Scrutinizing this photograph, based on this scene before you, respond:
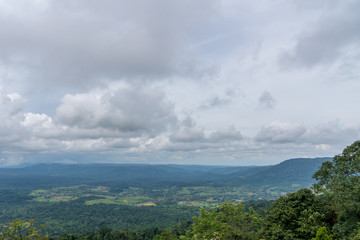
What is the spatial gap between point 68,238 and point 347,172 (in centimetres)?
8349

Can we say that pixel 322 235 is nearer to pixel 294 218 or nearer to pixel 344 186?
pixel 294 218

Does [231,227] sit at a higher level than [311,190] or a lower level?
lower

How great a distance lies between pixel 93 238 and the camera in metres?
82.1

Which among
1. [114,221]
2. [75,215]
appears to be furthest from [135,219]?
[75,215]

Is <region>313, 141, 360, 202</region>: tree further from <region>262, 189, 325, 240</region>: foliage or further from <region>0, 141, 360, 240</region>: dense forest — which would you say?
<region>262, 189, 325, 240</region>: foliage

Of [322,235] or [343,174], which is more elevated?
[343,174]

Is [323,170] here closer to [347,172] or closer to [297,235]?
[347,172]

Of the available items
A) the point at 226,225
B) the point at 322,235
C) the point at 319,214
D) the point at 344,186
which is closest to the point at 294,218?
the point at 319,214

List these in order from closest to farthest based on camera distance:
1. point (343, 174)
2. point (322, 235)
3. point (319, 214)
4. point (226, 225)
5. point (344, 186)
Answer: point (322, 235), point (344, 186), point (319, 214), point (343, 174), point (226, 225)

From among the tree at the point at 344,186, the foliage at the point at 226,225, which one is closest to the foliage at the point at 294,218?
the tree at the point at 344,186

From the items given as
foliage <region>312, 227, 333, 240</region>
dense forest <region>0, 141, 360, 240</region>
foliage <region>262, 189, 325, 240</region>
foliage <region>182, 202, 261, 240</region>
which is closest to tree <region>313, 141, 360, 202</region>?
dense forest <region>0, 141, 360, 240</region>

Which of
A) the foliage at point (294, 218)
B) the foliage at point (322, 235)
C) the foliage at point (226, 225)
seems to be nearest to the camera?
the foliage at point (322, 235)

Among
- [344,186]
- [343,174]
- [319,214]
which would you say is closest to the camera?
[344,186]

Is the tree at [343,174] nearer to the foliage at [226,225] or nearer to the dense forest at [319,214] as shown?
the dense forest at [319,214]
